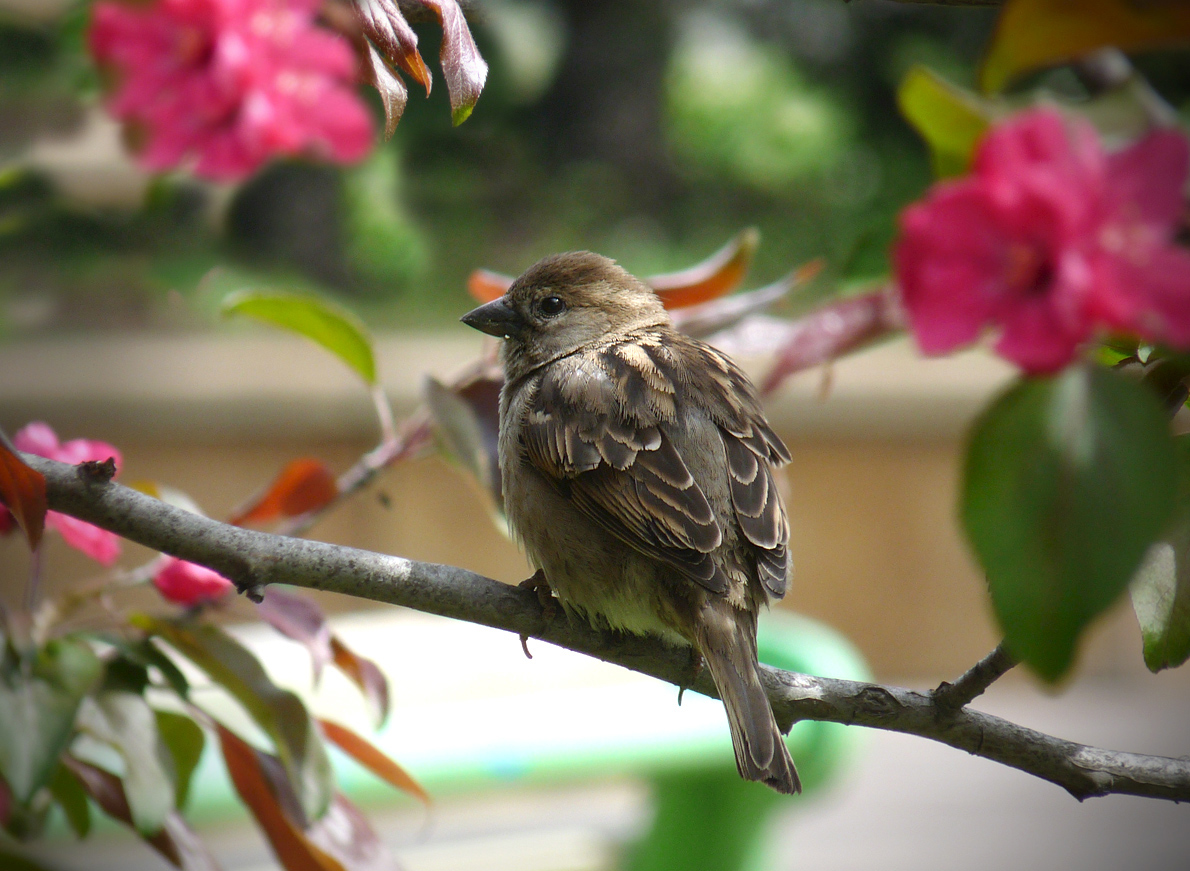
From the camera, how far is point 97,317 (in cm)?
695

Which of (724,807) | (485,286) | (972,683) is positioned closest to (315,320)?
(485,286)

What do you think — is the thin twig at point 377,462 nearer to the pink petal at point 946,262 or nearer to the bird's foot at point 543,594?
the bird's foot at point 543,594

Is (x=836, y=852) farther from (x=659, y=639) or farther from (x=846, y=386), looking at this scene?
(x=659, y=639)

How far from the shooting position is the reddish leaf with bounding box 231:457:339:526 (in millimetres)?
1784

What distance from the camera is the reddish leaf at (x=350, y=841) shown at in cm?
154

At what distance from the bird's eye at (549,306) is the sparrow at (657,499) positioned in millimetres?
240

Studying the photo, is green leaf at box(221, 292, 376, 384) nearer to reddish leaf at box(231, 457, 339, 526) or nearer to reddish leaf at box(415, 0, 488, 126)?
reddish leaf at box(231, 457, 339, 526)

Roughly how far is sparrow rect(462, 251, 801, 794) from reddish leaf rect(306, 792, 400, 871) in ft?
1.48

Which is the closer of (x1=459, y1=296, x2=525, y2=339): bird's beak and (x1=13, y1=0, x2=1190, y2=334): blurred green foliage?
(x1=459, y1=296, x2=525, y2=339): bird's beak

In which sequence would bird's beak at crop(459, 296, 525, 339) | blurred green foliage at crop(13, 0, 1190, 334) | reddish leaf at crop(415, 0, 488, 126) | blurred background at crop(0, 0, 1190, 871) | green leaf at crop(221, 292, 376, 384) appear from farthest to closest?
blurred green foliage at crop(13, 0, 1190, 334) → blurred background at crop(0, 0, 1190, 871) → bird's beak at crop(459, 296, 525, 339) → green leaf at crop(221, 292, 376, 384) → reddish leaf at crop(415, 0, 488, 126)

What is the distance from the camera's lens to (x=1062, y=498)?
59 centimetres

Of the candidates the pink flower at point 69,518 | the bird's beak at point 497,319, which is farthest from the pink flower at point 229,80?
the bird's beak at point 497,319

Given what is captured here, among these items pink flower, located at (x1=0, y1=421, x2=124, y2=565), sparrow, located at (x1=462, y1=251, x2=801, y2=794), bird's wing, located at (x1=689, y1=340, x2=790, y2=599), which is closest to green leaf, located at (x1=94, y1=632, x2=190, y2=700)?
pink flower, located at (x1=0, y1=421, x2=124, y2=565)

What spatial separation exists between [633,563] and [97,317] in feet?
19.7
